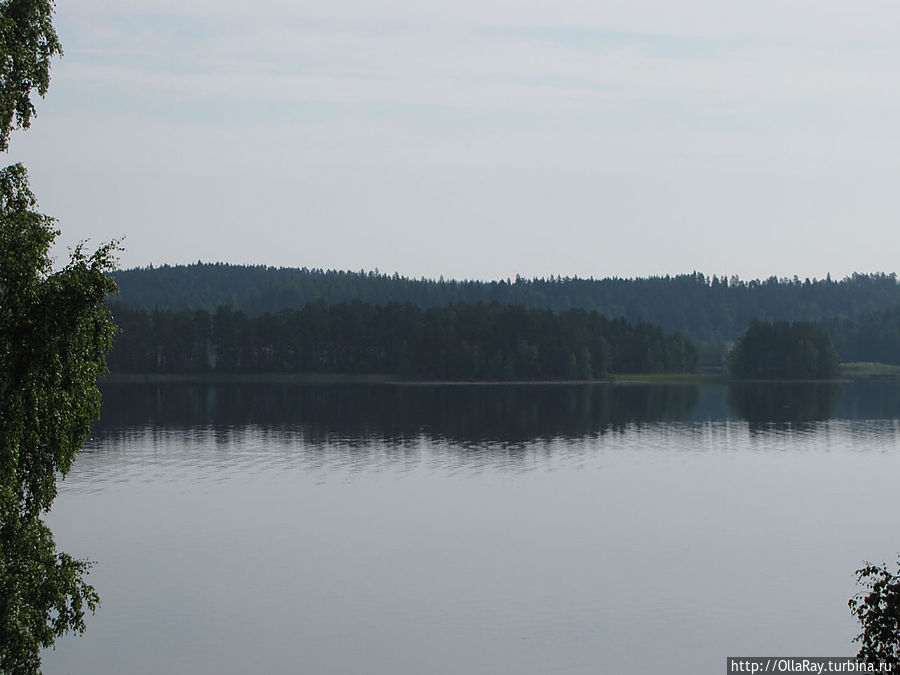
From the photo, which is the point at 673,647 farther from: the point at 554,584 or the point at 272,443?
the point at 272,443

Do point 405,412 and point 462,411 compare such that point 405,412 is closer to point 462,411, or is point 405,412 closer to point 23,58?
point 462,411

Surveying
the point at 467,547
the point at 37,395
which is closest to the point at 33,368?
the point at 37,395

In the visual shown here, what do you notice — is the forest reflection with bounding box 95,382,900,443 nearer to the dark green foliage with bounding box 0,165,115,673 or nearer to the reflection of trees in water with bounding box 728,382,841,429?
the reflection of trees in water with bounding box 728,382,841,429

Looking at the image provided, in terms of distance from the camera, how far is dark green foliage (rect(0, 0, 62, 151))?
25781 mm

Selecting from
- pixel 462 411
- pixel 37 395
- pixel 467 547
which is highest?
pixel 37 395

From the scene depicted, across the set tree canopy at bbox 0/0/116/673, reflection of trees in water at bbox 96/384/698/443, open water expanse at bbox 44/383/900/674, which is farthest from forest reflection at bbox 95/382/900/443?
tree canopy at bbox 0/0/116/673

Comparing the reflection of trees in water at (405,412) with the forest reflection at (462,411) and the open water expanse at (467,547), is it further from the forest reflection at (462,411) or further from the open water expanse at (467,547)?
the open water expanse at (467,547)

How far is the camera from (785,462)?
300 feet

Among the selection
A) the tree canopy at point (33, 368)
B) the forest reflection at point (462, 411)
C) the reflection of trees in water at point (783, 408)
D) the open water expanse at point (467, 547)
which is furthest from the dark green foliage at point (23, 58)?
the reflection of trees in water at point (783, 408)

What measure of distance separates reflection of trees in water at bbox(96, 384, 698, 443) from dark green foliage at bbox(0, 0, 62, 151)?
3188 inches

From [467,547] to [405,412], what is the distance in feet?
290

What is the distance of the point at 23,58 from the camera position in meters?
25.8

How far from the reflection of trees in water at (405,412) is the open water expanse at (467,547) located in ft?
15.5

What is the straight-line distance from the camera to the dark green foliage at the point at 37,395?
77.4 feet
